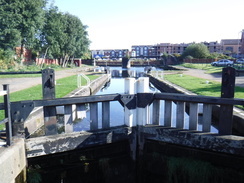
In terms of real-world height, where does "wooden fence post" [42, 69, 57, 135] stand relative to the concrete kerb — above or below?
above

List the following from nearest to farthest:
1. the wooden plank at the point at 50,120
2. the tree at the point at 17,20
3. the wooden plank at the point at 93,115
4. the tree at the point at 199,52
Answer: the wooden plank at the point at 50,120 < the wooden plank at the point at 93,115 < the tree at the point at 17,20 < the tree at the point at 199,52

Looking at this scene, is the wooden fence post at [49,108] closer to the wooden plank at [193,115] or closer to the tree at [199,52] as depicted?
the wooden plank at [193,115]

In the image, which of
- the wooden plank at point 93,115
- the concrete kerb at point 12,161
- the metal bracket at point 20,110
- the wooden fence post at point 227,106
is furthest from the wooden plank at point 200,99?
the concrete kerb at point 12,161

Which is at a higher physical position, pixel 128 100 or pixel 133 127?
pixel 128 100

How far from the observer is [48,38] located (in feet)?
124

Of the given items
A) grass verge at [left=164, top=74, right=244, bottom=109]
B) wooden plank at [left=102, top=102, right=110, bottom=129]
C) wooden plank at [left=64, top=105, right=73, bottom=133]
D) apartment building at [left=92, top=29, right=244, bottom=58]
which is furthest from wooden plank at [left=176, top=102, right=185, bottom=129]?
apartment building at [left=92, top=29, right=244, bottom=58]

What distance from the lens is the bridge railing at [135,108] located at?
382 centimetres

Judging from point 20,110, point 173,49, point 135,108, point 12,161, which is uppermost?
point 173,49

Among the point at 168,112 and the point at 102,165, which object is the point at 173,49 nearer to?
the point at 168,112

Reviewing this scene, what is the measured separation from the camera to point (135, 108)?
14.5 feet

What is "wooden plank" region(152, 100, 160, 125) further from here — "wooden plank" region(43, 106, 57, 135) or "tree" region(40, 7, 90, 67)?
"tree" region(40, 7, 90, 67)

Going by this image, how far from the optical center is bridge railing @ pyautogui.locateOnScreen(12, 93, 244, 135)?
3.82 m

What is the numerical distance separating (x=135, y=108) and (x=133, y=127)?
1.39 ft

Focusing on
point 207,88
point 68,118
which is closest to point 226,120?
point 68,118
